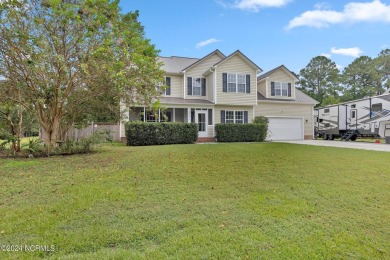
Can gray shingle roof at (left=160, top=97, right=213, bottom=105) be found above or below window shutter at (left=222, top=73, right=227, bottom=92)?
below

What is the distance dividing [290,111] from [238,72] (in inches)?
261

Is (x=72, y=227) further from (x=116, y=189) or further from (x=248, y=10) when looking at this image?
(x=248, y=10)

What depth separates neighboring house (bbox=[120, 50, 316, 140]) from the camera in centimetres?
1872

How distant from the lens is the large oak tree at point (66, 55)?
7621 mm

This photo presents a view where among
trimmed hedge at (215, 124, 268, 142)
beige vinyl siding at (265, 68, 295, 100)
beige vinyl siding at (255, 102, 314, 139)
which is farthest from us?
beige vinyl siding at (265, 68, 295, 100)

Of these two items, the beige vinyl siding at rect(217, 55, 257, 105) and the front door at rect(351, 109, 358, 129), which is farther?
the front door at rect(351, 109, 358, 129)

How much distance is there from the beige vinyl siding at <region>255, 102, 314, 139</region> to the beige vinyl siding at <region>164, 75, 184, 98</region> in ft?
22.3

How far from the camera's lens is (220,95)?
736 inches

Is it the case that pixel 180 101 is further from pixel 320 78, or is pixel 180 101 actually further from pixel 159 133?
pixel 320 78

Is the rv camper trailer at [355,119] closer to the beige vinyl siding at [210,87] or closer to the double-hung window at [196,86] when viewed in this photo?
the beige vinyl siding at [210,87]

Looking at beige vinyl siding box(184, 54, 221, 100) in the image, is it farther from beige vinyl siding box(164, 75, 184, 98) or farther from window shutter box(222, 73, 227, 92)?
window shutter box(222, 73, 227, 92)

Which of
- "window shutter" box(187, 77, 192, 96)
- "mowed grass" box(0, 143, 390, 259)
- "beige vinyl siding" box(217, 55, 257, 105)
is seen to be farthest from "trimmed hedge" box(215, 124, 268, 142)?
"mowed grass" box(0, 143, 390, 259)

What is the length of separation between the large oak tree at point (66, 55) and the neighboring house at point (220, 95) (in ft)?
25.9

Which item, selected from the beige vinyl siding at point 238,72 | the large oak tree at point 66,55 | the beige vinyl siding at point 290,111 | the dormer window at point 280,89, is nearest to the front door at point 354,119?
the beige vinyl siding at point 290,111
